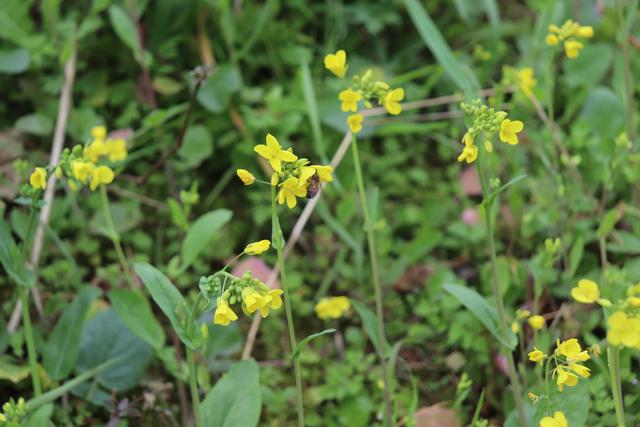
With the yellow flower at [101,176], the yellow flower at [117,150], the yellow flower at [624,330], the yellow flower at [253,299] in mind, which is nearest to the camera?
the yellow flower at [624,330]

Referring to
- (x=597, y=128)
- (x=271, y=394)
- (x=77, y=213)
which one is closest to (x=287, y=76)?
(x=77, y=213)

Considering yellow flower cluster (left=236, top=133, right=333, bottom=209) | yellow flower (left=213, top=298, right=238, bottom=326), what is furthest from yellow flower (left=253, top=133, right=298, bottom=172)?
yellow flower (left=213, top=298, right=238, bottom=326)

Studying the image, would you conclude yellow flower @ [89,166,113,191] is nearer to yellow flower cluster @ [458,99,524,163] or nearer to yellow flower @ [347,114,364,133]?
yellow flower @ [347,114,364,133]

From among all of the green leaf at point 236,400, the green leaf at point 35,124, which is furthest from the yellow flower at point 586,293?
the green leaf at point 35,124

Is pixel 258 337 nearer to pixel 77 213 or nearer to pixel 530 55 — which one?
pixel 77 213

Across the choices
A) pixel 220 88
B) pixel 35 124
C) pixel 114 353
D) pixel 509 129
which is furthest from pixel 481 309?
pixel 35 124

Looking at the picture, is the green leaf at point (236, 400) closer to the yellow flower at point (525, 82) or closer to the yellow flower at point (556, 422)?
the yellow flower at point (556, 422)

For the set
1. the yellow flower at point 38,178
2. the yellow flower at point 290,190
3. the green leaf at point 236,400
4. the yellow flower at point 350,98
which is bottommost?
the green leaf at point 236,400
